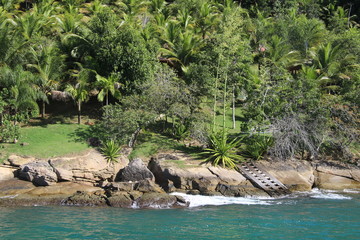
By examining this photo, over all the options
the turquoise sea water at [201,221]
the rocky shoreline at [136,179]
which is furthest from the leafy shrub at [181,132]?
the turquoise sea water at [201,221]

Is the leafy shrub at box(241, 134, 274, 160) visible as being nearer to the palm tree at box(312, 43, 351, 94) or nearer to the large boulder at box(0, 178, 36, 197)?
the palm tree at box(312, 43, 351, 94)

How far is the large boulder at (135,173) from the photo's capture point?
63.6ft

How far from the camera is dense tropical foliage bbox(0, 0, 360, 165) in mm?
22156

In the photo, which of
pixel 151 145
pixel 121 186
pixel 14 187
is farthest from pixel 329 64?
pixel 14 187

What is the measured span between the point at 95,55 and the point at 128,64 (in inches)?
148

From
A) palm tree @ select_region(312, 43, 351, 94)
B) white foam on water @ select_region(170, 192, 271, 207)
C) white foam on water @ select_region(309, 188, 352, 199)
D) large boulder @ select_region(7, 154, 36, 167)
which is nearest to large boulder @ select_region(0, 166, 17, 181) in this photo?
large boulder @ select_region(7, 154, 36, 167)

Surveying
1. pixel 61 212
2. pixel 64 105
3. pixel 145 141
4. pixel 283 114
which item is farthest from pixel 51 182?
pixel 283 114

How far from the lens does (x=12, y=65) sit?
1038 inches

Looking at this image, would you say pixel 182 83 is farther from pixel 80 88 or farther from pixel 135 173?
Result: pixel 135 173

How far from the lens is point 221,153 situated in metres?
20.7

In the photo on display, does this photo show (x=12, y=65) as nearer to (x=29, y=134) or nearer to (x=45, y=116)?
(x=45, y=116)

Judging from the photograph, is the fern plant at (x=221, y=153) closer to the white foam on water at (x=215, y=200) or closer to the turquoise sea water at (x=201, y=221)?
the white foam on water at (x=215, y=200)

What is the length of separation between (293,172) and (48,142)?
14169 millimetres

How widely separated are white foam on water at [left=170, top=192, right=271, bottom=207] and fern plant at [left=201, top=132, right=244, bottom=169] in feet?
9.36
